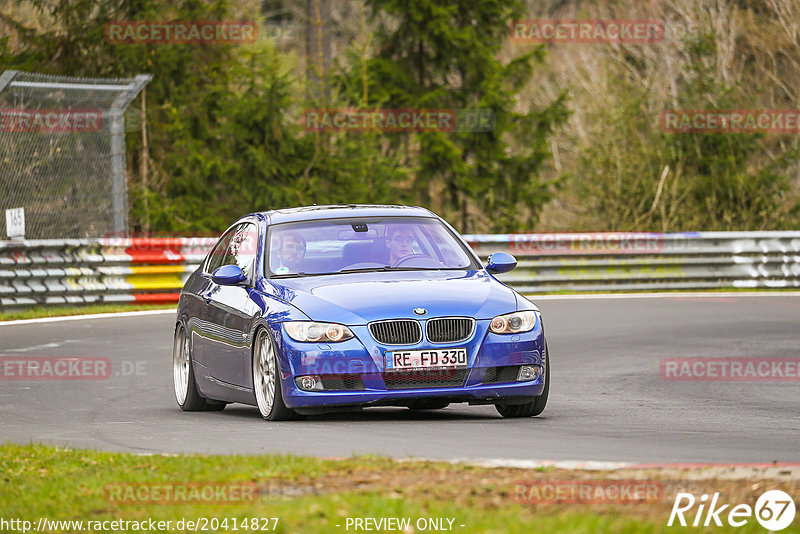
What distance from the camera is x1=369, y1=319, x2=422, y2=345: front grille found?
9719 millimetres

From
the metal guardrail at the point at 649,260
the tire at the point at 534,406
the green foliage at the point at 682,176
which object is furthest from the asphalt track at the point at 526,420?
the green foliage at the point at 682,176

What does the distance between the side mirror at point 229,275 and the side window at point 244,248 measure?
83 mm

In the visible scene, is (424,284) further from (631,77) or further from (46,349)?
(631,77)

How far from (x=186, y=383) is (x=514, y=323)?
3.19 m

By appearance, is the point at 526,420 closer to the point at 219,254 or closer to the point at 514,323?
the point at 514,323

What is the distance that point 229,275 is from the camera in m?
10.9

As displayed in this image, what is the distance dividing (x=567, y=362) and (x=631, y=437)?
6.09 m

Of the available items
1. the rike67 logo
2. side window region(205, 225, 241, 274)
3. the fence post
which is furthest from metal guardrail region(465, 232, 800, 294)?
the rike67 logo

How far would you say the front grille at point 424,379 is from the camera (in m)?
9.69

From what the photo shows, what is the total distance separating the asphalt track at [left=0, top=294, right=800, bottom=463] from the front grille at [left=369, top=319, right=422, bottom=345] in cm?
56

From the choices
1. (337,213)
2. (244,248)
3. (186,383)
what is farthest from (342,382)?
(186,383)

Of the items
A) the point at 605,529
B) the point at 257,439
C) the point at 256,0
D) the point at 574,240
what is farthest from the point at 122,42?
the point at 605,529

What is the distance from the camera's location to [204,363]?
11.5 metres

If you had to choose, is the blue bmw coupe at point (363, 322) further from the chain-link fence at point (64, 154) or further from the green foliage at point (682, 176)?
the green foliage at point (682, 176)
